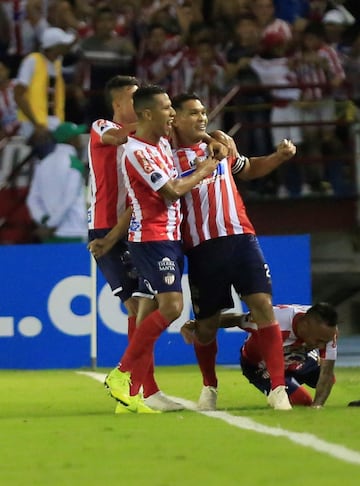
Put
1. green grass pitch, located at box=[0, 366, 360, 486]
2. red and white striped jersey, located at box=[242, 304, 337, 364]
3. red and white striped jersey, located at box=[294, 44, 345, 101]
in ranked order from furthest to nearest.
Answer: red and white striped jersey, located at box=[294, 44, 345, 101], red and white striped jersey, located at box=[242, 304, 337, 364], green grass pitch, located at box=[0, 366, 360, 486]

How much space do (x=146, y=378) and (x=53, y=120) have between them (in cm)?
684

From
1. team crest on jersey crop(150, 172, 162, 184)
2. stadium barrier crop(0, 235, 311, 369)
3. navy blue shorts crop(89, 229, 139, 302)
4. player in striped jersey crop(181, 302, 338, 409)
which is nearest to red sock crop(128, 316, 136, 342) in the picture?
navy blue shorts crop(89, 229, 139, 302)

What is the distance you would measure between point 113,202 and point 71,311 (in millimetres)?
4649

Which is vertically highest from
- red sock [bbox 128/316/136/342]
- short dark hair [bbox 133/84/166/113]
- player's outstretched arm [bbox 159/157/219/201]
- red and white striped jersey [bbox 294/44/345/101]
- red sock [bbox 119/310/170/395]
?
short dark hair [bbox 133/84/166/113]

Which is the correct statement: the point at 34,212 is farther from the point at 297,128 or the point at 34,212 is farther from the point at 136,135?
the point at 136,135

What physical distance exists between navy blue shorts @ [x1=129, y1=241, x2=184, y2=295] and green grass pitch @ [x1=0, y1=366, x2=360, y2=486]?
79 centimetres

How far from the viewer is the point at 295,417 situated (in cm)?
789

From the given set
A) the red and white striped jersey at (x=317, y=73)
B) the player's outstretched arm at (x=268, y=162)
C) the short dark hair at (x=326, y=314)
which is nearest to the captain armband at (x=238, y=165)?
the player's outstretched arm at (x=268, y=162)

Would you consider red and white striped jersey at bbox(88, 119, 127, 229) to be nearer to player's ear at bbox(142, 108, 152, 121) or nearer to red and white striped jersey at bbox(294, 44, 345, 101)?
player's ear at bbox(142, 108, 152, 121)

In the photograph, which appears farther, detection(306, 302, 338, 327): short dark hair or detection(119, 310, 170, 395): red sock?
detection(306, 302, 338, 327): short dark hair

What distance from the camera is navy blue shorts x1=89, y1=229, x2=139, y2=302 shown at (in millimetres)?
9352

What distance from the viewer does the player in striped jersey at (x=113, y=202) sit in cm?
924

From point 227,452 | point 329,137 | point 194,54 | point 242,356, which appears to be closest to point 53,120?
point 194,54

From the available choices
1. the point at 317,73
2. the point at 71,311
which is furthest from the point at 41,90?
the point at 317,73
